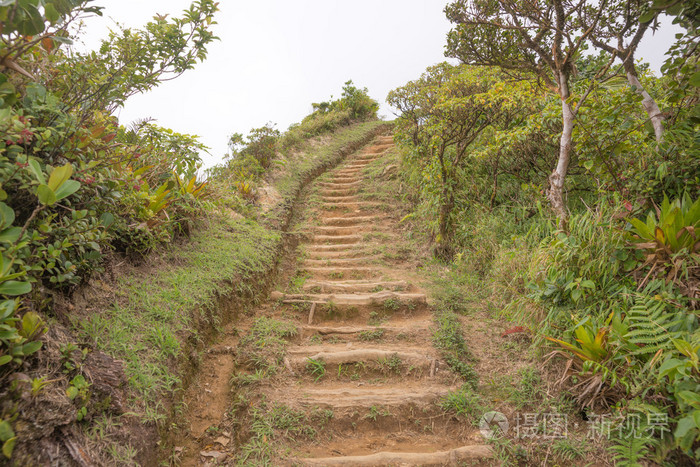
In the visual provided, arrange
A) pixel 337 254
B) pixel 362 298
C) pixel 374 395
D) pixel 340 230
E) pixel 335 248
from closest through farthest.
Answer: pixel 374 395 < pixel 362 298 < pixel 337 254 < pixel 335 248 < pixel 340 230

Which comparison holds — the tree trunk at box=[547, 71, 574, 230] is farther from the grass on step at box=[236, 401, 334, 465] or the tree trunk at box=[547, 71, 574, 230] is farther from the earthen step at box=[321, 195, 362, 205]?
the earthen step at box=[321, 195, 362, 205]

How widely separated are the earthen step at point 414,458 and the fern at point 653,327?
4.01ft

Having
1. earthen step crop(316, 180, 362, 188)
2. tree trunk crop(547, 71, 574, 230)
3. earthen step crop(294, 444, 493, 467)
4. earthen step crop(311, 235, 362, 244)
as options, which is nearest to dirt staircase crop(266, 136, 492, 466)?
earthen step crop(294, 444, 493, 467)

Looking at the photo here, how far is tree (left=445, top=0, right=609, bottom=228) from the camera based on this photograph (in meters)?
3.58

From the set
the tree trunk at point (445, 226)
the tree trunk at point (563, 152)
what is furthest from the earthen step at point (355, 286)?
the tree trunk at point (563, 152)

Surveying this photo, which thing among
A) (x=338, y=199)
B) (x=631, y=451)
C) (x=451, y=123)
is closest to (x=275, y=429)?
(x=631, y=451)

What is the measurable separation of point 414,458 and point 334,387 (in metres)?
0.98

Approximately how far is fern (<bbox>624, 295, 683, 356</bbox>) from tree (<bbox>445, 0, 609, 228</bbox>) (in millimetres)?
1259

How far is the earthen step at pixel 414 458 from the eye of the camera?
2.50m

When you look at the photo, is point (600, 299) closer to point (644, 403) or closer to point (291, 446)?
point (644, 403)

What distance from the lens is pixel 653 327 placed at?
2.45 metres

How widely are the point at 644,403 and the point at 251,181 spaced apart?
6.39 m

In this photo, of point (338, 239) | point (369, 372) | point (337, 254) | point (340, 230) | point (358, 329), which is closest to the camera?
point (369, 372)

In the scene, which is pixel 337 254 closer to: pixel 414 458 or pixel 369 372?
pixel 369 372
